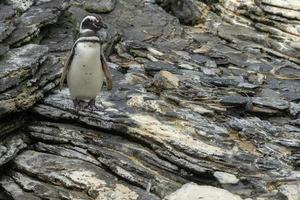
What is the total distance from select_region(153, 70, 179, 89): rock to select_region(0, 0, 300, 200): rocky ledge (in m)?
0.02

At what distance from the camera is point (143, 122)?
8234mm

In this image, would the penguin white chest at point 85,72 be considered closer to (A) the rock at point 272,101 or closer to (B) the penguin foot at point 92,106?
(B) the penguin foot at point 92,106

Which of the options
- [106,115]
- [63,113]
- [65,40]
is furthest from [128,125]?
[65,40]

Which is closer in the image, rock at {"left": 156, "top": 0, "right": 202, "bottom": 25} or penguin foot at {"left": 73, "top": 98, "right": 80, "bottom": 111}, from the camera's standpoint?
penguin foot at {"left": 73, "top": 98, "right": 80, "bottom": 111}

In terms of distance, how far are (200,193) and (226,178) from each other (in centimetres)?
49

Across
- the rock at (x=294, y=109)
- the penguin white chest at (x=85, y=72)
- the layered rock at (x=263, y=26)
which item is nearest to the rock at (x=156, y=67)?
the penguin white chest at (x=85, y=72)

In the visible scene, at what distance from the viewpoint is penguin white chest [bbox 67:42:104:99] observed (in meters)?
Answer: 8.40

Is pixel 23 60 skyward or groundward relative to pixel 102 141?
skyward

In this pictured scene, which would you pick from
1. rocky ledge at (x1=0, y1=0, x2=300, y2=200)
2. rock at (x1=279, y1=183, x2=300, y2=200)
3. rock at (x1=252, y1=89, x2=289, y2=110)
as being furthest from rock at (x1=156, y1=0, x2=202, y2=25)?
rock at (x1=279, y1=183, x2=300, y2=200)

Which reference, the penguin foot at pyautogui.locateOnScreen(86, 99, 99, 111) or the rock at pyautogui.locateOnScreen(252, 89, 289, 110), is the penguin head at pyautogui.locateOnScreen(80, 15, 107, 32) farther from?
the rock at pyautogui.locateOnScreen(252, 89, 289, 110)

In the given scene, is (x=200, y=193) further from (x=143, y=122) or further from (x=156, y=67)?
(x=156, y=67)

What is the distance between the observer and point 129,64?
32.9 feet

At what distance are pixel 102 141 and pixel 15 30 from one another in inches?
97.4

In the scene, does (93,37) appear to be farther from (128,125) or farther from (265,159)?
(265,159)
